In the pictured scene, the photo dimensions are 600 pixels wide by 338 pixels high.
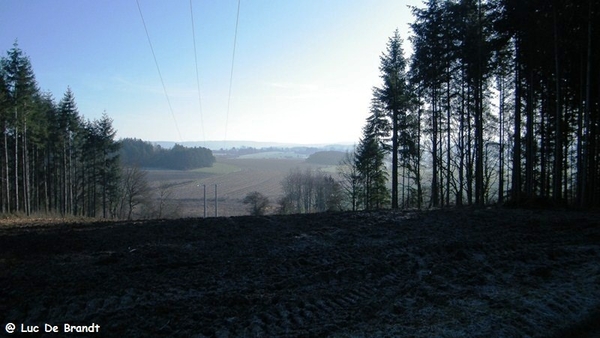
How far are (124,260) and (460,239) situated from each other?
7.49m

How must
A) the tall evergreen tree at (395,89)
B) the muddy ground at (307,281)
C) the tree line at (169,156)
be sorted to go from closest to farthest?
the muddy ground at (307,281), the tall evergreen tree at (395,89), the tree line at (169,156)

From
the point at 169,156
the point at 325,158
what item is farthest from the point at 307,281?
the point at 169,156

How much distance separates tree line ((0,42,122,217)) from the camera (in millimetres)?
27016

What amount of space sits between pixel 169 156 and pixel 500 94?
64671 mm

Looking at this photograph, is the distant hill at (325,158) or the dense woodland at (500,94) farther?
the distant hill at (325,158)

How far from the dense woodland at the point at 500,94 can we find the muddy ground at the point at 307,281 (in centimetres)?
897

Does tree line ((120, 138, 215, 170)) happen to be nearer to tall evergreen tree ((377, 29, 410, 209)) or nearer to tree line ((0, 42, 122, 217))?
tree line ((0, 42, 122, 217))

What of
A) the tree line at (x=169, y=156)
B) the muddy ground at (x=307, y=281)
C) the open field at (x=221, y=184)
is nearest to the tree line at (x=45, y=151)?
the open field at (x=221, y=184)

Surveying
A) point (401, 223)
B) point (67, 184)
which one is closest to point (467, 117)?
point (401, 223)

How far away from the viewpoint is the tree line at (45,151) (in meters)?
27.0

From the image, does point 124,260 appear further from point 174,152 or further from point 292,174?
point 174,152

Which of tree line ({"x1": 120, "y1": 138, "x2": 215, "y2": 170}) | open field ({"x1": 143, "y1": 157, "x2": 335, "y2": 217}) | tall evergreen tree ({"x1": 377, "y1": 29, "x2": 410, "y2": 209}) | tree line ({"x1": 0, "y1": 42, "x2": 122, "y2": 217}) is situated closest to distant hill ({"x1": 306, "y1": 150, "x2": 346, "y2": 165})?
open field ({"x1": 143, "y1": 157, "x2": 335, "y2": 217})

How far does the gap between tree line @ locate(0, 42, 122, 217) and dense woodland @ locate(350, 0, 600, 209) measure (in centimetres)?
2726

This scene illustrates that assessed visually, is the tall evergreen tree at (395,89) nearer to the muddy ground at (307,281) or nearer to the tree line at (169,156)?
the muddy ground at (307,281)
